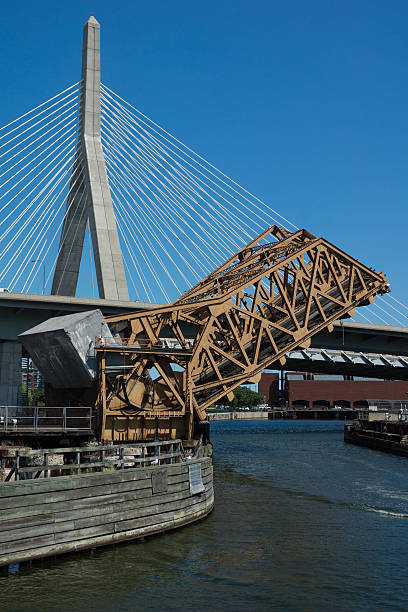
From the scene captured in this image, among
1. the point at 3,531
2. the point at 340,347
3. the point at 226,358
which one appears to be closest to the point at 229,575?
the point at 3,531

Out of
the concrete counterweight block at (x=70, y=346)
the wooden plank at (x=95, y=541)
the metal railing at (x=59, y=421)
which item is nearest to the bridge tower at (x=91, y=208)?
the concrete counterweight block at (x=70, y=346)

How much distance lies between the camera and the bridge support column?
45.8 metres

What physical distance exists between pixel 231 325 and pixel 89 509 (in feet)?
65.4

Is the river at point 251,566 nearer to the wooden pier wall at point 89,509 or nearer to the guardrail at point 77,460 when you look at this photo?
the wooden pier wall at point 89,509

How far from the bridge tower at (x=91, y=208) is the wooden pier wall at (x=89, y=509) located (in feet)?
82.7

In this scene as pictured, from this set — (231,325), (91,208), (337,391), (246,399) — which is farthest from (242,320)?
(246,399)

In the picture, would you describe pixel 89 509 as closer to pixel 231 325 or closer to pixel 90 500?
pixel 90 500

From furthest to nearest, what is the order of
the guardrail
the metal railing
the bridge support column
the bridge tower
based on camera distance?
the bridge support column, the bridge tower, the metal railing, the guardrail

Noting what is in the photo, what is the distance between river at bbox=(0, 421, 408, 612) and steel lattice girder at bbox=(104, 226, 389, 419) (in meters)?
7.09

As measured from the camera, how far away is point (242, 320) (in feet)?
135

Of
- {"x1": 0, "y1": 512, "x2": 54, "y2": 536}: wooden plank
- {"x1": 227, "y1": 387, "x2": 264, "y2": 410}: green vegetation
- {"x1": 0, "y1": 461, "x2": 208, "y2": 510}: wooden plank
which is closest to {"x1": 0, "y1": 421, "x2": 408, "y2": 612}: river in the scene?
{"x1": 0, "y1": 512, "x2": 54, "y2": 536}: wooden plank

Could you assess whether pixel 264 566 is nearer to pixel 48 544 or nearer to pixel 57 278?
pixel 48 544

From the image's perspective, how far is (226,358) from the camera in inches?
1448

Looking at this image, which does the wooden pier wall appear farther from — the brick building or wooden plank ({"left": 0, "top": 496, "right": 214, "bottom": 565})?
the brick building
